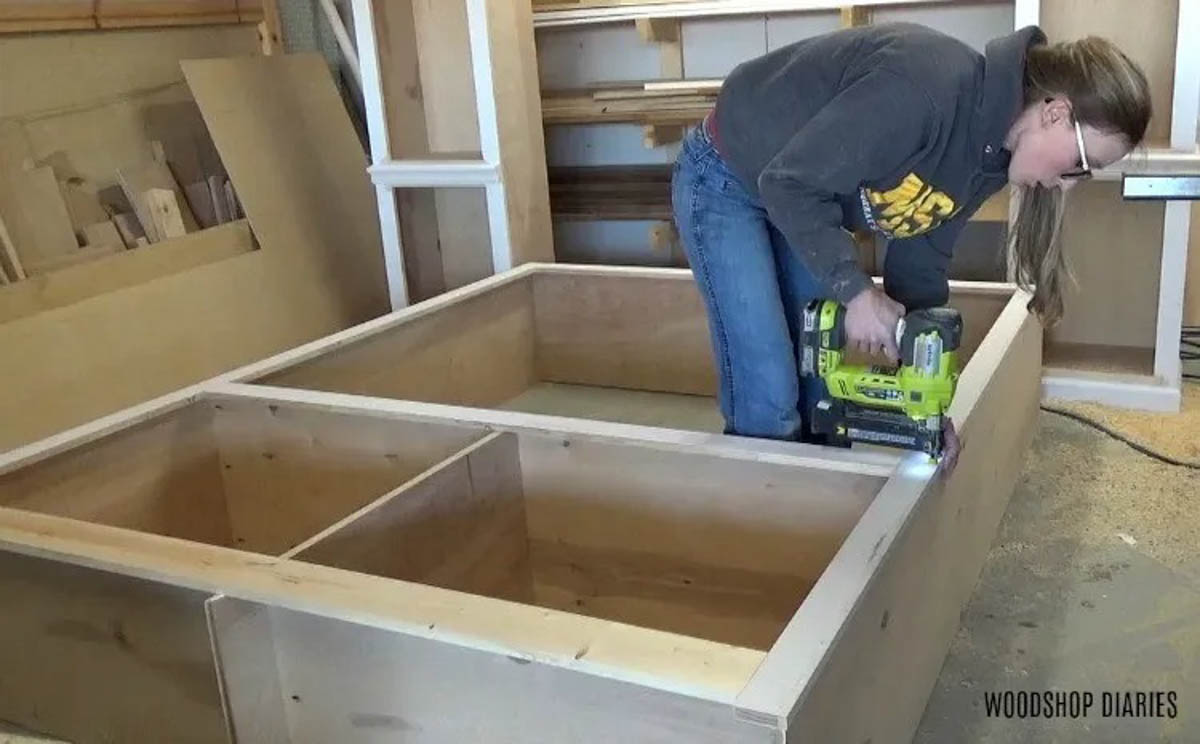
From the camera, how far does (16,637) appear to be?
1.68 meters

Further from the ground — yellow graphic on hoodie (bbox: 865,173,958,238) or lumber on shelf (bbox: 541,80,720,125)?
lumber on shelf (bbox: 541,80,720,125)

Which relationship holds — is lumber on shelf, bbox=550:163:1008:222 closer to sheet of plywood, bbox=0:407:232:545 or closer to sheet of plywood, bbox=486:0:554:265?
sheet of plywood, bbox=486:0:554:265

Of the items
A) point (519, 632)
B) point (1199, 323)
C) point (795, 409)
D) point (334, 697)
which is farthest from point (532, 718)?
point (1199, 323)

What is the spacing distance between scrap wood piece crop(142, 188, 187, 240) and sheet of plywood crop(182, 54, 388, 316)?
8.6 inches

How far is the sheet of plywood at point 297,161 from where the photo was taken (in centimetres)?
364

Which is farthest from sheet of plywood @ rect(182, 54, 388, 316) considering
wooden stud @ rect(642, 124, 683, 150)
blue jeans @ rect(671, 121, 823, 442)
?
blue jeans @ rect(671, 121, 823, 442)

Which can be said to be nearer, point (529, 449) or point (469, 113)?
point (529, 449)

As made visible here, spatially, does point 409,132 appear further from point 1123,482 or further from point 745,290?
point 1123,482

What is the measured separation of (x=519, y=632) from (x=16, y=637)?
36.1 inches

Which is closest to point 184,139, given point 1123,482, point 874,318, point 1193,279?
point 874,318

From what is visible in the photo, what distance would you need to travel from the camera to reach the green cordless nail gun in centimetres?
153

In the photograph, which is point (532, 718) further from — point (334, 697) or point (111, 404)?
point (111, 404)

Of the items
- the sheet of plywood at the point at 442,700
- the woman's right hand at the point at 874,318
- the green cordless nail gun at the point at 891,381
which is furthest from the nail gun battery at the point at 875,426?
the sheet of plywood at the point at 442,700

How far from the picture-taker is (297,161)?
3.85 m
